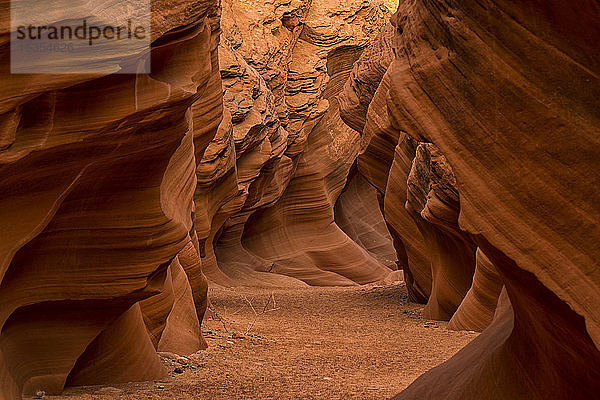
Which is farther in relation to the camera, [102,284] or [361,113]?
[361,113]

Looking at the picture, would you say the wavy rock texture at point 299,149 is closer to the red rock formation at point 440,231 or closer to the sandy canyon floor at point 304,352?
the sandy canyon floor at point 304,352

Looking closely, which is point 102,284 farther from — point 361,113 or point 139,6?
point 361,113

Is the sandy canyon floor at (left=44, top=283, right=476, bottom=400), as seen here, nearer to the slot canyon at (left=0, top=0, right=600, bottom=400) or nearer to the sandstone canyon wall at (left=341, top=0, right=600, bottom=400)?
the slot canyon at (left=0, top=0, right=600, bottom=400)

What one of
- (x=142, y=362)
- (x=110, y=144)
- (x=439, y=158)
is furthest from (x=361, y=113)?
(x=110, y=144)

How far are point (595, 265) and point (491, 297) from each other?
6.88 m

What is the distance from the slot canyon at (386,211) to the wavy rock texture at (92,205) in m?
0.02

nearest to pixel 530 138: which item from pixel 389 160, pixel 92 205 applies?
pixel 92 205

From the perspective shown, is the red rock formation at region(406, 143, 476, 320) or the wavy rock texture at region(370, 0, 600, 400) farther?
the red rock formation at region(406, 143, 476, 320)

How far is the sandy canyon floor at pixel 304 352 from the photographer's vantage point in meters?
6.25

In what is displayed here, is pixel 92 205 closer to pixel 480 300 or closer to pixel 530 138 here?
pixel 530 138

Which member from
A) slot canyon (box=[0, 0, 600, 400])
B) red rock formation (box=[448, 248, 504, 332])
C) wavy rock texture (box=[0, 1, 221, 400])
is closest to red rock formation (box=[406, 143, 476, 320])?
slot canyon (box=[0, 0, 600, 400])

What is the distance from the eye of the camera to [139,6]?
439 centimetres

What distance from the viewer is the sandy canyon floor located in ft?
20.5

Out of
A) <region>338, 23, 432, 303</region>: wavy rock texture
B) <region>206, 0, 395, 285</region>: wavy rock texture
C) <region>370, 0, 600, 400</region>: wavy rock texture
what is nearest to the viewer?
<region>370, 0, 600, 400</region>: wavy rock texture
